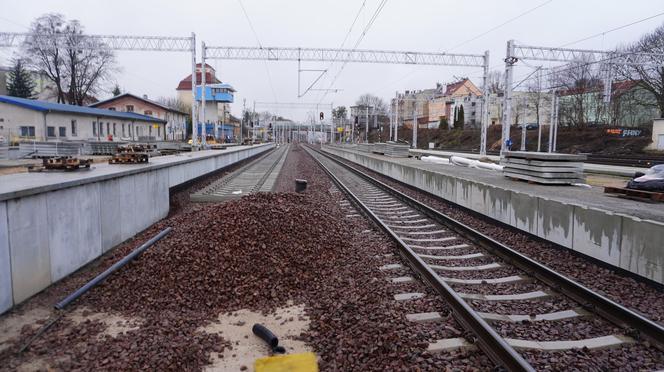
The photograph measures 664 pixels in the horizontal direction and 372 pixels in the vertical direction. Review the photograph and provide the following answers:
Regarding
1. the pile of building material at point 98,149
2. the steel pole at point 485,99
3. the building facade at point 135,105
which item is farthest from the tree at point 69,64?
the steel pole at point 485,99

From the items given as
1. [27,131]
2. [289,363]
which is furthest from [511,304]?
[27,131]

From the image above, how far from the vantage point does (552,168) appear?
44.1ft

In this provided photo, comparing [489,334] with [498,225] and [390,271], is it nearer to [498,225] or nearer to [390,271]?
[390,271]

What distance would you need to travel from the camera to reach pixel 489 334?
4.36 meters

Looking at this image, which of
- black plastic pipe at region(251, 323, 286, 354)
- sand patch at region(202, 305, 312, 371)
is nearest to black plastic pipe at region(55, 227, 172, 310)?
sand patch at region(202, 305, 312, 371)

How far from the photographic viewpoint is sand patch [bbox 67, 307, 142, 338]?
197 inches

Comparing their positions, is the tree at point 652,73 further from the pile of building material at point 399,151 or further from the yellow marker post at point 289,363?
the yellow marker post at point 289,363

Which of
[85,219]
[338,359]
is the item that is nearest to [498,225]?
[338,359]

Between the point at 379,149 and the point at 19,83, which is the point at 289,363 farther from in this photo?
the point at 19,83

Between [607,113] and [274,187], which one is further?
[607,113]

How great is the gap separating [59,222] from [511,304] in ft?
20.4

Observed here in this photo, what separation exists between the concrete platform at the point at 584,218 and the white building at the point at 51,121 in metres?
39.0

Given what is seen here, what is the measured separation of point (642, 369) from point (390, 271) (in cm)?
358

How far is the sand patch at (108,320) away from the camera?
5.02 m
